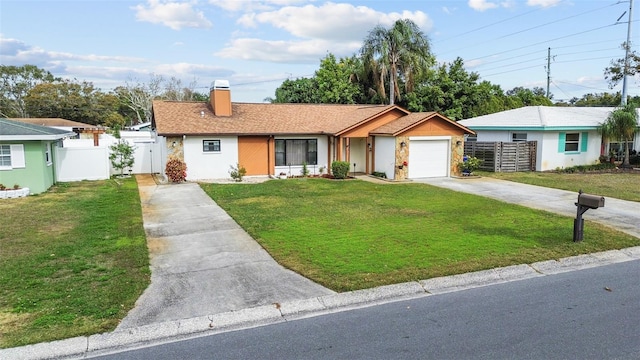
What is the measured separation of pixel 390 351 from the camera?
15.6ft

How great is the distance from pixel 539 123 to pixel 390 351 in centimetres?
2335

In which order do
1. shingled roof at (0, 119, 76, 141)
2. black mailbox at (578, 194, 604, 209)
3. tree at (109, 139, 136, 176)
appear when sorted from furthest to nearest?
1. tree at (109, 139, 136, 176)
2. shingled roof at (0, 119, 76, 141)
3. black mailbox at (578, 194, 604, 209)

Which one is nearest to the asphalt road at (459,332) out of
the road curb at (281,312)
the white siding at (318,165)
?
the road curb at (281,312)

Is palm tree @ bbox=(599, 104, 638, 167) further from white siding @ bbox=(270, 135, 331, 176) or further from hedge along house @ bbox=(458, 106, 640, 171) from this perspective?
white siding @ bbox=(270, 135, 331, 176)

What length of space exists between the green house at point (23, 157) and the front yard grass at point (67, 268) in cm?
274

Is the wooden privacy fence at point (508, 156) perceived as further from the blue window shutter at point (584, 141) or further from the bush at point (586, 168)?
the blue window shutter at point (584, 141)

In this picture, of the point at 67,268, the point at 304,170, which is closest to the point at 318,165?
the point at 304,170

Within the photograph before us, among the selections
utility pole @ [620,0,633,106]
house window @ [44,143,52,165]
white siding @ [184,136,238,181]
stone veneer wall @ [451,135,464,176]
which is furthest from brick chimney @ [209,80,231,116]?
utility pole @ [620,0,633,106]

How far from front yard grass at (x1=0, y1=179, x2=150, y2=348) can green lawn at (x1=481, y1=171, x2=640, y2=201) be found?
15.8 m

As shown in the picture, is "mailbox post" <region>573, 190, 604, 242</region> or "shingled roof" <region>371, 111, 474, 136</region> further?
"shingled roof" <region>371, 111, 474, 136</region>

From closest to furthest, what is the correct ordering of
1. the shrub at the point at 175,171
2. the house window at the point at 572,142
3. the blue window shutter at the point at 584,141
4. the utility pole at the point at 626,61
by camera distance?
the shrub at the point at 175,171, the house window at the point at 572,142, the blue window shutter at the point at 584,141, the utility pole at the point at 626,61

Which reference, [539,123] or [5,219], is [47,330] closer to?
[5,219]

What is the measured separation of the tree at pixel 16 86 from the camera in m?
68.9

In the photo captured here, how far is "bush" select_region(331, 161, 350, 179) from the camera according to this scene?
21.0m
